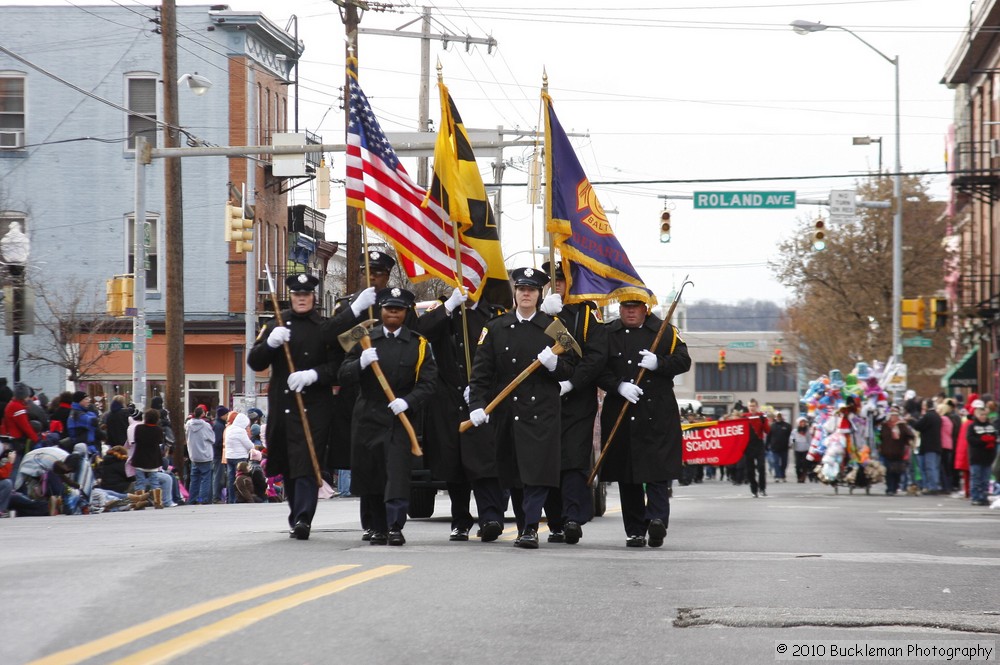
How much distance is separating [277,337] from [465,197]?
2666mm

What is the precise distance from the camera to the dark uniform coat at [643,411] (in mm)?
11523

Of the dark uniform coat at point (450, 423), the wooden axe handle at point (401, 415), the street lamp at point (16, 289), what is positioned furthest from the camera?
the street lamp at point (16, 289)

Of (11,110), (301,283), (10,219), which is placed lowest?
(301,283)

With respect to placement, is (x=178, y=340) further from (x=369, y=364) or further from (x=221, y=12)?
(x=221, y=12)

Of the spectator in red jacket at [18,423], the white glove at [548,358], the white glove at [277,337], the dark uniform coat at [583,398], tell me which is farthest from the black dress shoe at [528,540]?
the spectator in red jacket at [18,423]

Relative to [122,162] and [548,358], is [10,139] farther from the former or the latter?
[548,358]

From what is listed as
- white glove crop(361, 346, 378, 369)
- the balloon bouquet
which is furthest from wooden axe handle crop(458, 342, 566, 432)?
the balloon bouquet

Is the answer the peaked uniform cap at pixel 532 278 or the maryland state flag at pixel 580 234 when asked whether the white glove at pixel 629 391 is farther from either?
the maryland state flag at pixel 580 234

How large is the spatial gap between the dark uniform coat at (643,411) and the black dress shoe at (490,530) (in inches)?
37.5

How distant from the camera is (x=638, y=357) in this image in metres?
11.6

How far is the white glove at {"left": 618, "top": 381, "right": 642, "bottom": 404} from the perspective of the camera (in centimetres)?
1139

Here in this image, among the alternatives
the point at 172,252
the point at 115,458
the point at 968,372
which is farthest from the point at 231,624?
the point at 968,372

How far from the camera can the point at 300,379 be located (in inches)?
438

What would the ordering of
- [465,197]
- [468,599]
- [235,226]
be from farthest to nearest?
[235,226], [465,197], [468,599]
